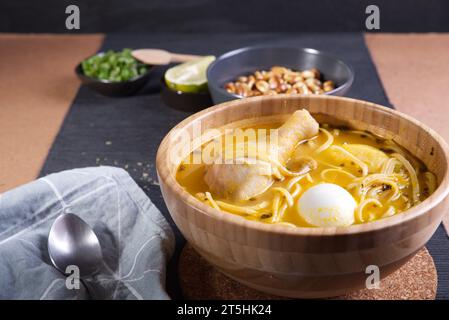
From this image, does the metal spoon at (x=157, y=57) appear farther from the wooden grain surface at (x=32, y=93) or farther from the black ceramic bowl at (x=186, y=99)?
the wooden grain surface at (x=32, y=93)

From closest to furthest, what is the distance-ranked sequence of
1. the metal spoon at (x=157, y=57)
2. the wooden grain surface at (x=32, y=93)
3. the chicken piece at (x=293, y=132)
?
the chicken piece at (x=293, y=132), the wooden grain surface at (x=32, y=93), the metal spoon at (x=157, y=57)

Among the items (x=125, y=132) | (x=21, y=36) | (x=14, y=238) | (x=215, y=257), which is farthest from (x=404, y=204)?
(x=21, y=36)

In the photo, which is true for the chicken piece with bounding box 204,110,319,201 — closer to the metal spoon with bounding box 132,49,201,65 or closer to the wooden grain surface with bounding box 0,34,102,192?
the wooden grain surface with bounding box 0,34,102,192

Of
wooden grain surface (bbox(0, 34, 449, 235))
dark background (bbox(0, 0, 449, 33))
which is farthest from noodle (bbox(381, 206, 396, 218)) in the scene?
dark background (bbox(0, 0, 449, 33))

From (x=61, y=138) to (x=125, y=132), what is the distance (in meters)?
0.25

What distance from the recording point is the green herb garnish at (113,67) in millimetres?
2697

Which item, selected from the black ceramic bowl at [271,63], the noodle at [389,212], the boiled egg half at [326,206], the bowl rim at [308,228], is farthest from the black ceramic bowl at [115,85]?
the noodle at [389,212]

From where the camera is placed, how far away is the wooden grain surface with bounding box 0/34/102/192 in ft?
7.52

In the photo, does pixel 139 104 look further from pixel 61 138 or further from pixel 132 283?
pixel 132 283

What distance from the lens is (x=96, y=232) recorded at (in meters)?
1.68

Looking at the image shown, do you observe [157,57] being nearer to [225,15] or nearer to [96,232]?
[225,15]

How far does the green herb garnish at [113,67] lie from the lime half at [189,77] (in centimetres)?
22

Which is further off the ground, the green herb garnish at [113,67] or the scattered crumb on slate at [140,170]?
the green herb garnish at [113,67]

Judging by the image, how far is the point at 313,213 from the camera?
138 centimetres
